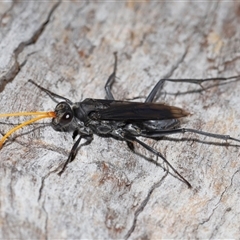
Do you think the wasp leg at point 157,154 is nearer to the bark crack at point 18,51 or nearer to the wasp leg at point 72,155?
the wasp leg at point 72,155

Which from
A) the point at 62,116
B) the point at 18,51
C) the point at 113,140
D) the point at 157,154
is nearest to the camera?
the point at 157,154

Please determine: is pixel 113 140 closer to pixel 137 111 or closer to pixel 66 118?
pixel 137 111

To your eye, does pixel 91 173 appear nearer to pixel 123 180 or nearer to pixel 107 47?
pixel 123 180

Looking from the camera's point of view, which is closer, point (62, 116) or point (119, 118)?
point (62, 116)

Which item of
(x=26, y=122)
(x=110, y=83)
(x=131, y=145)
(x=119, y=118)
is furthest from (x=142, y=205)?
(x=110, y=83)

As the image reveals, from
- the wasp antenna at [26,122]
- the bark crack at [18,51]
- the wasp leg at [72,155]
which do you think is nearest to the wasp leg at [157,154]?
the wasp leg at [72,155]

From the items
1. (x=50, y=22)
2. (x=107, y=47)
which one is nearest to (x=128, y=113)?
(x=107, y=47)
